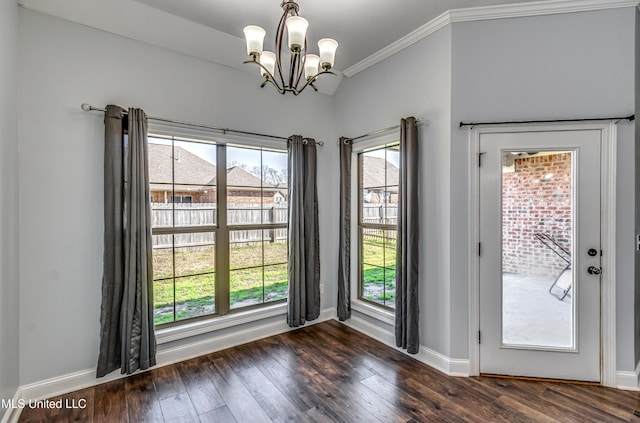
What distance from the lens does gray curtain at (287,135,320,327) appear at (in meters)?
3.20

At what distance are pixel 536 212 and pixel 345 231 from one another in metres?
1.82

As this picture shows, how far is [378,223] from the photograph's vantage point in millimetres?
3340

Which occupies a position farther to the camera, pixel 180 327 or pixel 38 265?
pixel 180 327

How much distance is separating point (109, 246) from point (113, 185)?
1.56ft

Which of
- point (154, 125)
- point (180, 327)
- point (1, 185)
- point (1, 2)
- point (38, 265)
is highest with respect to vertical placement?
point (1, 2)

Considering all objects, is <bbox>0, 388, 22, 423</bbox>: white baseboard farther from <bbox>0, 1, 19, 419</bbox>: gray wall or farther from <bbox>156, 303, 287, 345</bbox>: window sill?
<bbox>156, 303, 287, 345</bbox>: window sill

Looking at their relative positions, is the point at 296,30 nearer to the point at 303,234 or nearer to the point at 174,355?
the point at 303,234

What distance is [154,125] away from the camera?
8.45ft

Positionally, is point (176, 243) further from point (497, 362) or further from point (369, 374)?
point (497, 362)

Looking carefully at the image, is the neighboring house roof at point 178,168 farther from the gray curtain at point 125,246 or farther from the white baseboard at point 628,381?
the white baseboard at point 628,381

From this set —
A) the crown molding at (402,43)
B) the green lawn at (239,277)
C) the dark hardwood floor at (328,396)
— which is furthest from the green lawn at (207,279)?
the crown molding at (402,43)

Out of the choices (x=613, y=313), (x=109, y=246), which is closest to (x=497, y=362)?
(x=613, y=313)

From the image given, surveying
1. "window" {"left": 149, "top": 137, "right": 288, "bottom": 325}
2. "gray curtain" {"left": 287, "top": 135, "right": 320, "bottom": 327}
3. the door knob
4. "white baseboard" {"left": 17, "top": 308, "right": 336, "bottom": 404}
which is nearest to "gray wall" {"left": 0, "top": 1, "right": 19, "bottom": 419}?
"white baseboard" {"left": 17, "top": 308, "right": 336, "bottom": 404}

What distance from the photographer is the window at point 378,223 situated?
3.17 metres
